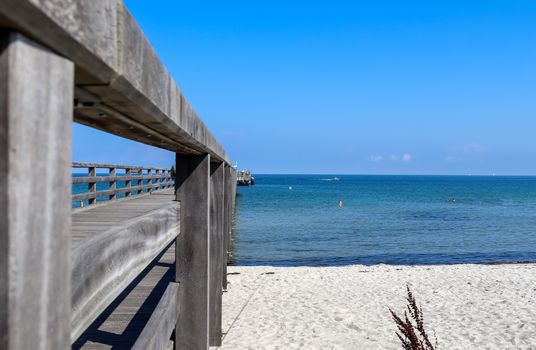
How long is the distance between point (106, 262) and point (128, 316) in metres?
3.16

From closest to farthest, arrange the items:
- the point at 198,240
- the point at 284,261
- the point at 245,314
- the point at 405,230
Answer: the point at 198,240, the point at 245,314, the point at 284,261, the point at 405,230

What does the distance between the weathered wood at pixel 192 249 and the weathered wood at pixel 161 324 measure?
128mm

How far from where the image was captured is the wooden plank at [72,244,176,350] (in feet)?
11.8

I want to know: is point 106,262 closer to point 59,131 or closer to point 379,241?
point 59,131

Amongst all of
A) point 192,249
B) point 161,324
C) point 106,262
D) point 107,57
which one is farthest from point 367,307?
point 107,57

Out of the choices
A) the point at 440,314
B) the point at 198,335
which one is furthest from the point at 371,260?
the point at 198,335

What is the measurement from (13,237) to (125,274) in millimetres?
1063

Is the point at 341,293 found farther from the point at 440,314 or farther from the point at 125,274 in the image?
the point at 125,274

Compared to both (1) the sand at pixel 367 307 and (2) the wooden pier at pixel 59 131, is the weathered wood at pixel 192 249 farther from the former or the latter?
(1) the sand at pixel 367 307

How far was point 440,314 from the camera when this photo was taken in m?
8.66

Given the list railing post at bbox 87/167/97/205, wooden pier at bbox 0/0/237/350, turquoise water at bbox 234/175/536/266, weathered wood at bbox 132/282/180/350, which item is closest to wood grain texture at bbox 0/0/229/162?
wooden pier at bbox 0/0/237/350

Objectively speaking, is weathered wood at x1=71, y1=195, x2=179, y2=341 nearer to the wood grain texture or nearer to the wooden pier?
the wooden pier

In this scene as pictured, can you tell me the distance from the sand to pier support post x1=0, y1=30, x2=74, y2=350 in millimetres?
5993

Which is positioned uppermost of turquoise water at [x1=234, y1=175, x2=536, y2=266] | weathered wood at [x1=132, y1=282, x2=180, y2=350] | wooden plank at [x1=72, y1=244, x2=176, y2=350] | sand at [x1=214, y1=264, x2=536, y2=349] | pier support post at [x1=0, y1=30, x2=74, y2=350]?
pier support post at [x1=0, y1=30, x2=74, y2=350]
